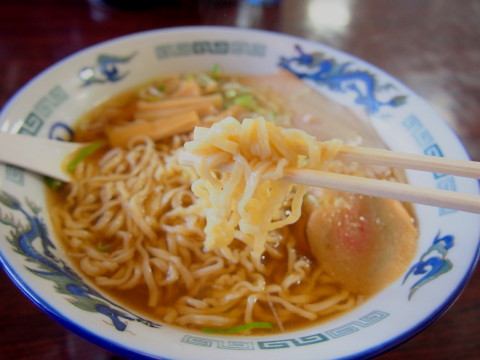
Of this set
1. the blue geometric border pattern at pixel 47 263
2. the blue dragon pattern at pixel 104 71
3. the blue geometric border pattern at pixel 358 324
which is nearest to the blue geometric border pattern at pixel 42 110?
the blue dragon pattern at pixel 104 71

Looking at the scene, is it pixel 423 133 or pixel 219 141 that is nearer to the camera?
pixel 219 141

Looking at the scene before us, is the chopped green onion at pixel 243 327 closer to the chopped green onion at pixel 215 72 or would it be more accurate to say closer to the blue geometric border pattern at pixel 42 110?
the blue geometric border pattern at pixel 42 110

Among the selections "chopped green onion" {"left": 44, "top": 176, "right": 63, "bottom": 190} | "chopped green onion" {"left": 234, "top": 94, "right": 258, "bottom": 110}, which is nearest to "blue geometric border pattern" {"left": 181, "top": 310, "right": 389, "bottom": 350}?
"chopped green onion" {"left": 44, "top": 176, "right": 63, "bottom": 190}

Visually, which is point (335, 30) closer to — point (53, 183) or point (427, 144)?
point (427, 144)

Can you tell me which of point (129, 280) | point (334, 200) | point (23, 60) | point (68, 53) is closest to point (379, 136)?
point (334, 200)

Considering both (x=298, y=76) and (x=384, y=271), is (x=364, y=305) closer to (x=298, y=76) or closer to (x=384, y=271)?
(x=384, y=271)

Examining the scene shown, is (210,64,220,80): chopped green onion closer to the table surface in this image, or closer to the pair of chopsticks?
the table surface
